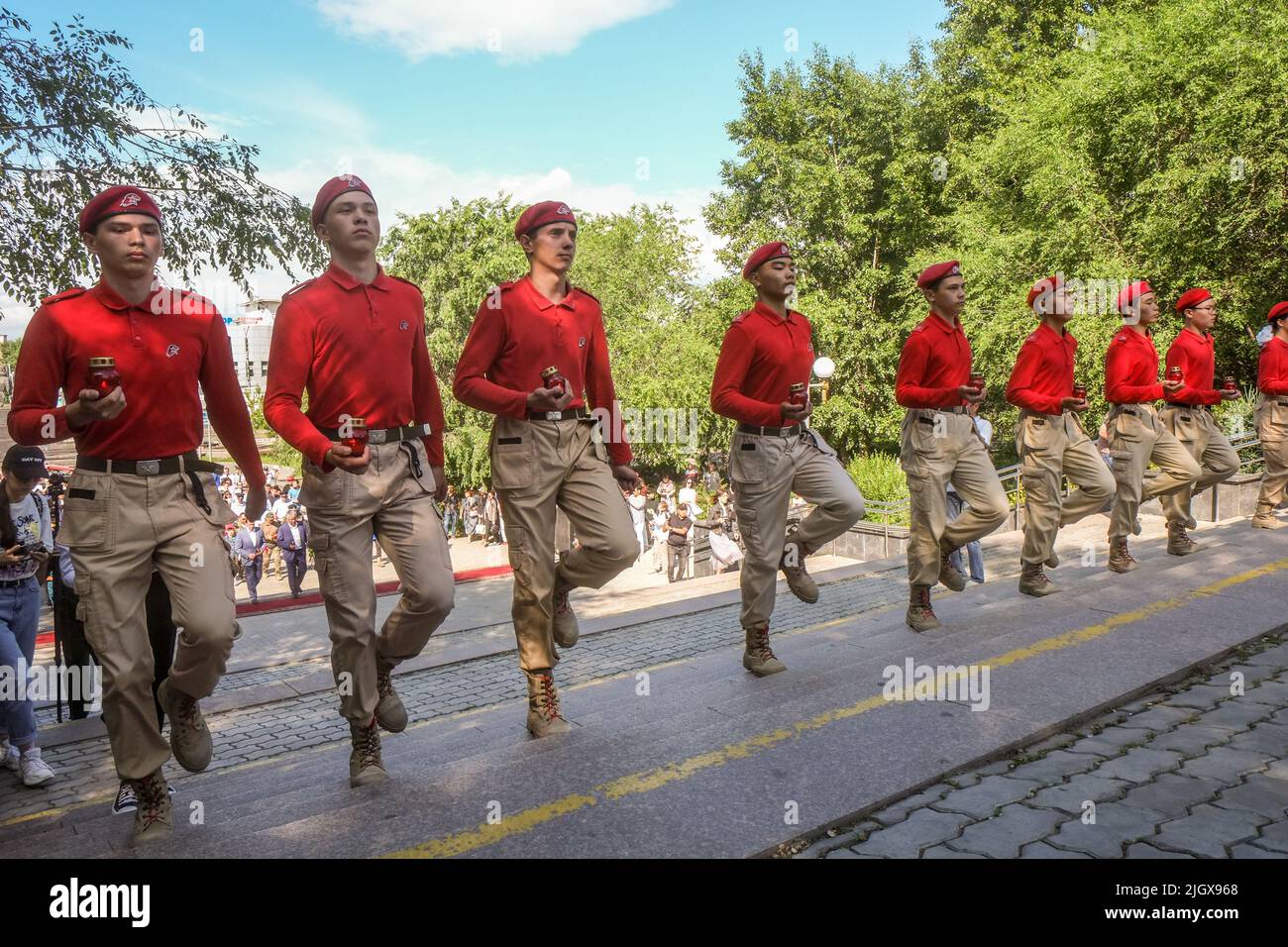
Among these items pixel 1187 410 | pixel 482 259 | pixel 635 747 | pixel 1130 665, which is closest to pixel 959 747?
pixel 635 747

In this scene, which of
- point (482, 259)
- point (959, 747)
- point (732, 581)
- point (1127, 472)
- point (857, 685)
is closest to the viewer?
point (959, 747)

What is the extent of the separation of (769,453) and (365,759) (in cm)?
277

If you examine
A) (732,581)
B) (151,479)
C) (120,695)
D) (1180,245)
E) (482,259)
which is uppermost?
(482,259)

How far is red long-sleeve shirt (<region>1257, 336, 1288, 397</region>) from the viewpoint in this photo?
984cm

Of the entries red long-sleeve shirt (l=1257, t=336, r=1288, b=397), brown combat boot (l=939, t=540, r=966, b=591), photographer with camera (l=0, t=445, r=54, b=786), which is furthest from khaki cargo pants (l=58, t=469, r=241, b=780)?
red long-sleeve shirt (l=1257, t=336, r=1288, b=397)

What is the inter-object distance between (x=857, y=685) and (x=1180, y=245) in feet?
60.0

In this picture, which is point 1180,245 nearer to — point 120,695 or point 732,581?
point 732,581

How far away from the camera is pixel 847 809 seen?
349 cm

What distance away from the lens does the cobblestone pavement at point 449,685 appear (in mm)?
5262

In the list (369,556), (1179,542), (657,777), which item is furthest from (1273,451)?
(369,556)

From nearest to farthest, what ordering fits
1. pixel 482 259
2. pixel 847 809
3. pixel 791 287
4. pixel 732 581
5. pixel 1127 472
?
pixel 847 809 → pixel 791 287 → pixel 1127 472 → pixel 732 581 → pixel 482 259

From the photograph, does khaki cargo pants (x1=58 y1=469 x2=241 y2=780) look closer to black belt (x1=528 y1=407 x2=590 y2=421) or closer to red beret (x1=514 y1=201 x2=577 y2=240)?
black belt (x1=528 y1=407 x2=590 y2=421)

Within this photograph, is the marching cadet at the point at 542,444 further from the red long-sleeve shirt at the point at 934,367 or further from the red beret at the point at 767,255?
the red long-sleeve shirt at the point at 934,367

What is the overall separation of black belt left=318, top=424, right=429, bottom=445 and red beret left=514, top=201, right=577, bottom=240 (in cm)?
110
